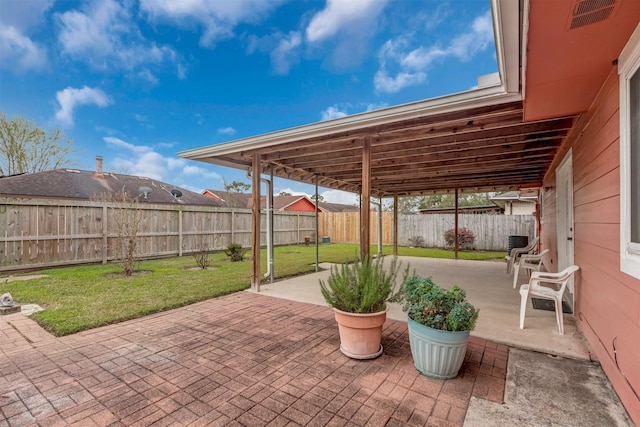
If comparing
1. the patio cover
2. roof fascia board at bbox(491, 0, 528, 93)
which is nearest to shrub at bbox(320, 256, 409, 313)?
the patio cover

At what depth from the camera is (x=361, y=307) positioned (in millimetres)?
2568

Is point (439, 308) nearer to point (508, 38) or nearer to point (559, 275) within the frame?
point (508, 38)

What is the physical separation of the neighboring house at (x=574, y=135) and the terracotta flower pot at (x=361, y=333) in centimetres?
161

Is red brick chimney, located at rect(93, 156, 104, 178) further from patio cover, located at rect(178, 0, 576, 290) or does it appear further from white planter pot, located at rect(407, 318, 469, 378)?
white planter pot, located at rect(407, 318, 469, 378)

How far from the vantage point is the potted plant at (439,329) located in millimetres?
2143

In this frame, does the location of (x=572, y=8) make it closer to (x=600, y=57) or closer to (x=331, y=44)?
(x=600, y=57)

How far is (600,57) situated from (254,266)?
15.5 ft

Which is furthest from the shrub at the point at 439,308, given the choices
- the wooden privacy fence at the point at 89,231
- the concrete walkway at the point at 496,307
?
the wooden privacy fence at the point at 89,231

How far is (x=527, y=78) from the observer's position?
2.18 m

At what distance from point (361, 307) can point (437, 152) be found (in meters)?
3.47

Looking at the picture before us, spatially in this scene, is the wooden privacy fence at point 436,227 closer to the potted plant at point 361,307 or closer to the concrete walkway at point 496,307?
the concrete walkway at point 496,307

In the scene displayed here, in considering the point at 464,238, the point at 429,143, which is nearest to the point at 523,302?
the point at 429,143

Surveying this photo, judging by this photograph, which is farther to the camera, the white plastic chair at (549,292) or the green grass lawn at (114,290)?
the green grass lawn at (114,290)

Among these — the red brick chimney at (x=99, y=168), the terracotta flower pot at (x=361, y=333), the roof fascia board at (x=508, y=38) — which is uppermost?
the red brick chimney at (x=99, y=168)
